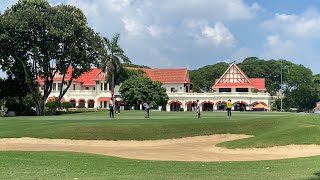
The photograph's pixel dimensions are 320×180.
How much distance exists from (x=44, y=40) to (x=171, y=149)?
43.1 m

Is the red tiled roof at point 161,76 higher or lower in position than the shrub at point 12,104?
higher

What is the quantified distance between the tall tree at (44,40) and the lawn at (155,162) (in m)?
28.8

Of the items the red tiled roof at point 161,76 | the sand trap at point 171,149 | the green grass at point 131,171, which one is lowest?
the sand trap at point 171,149

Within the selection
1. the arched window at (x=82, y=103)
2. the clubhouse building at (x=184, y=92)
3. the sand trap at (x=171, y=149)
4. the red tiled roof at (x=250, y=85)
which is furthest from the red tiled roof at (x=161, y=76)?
the sand trap at (x=171, y=149)

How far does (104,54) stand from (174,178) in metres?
61.0

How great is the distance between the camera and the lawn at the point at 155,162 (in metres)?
14.1

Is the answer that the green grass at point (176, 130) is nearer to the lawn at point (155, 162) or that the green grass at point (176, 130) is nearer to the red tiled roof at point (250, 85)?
the lawn at point (155, 162)

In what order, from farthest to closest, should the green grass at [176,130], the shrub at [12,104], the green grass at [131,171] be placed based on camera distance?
the shrub at [12,104] → the green grass at [176,130] → the green grass at [131,171]

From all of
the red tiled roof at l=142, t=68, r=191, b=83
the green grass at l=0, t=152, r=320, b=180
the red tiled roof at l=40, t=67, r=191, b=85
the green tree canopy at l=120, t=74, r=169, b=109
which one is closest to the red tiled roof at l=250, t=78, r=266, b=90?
the red tiled roof at l=40, t=67, r=191, b=85

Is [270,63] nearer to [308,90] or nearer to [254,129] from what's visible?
[308,90]

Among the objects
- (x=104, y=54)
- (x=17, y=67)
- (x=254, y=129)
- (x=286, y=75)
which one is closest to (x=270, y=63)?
(x=286, y=75)

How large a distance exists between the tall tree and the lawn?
94.6 ft

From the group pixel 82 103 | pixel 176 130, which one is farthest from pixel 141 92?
pixel 176 130

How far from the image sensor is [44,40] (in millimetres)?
65062
